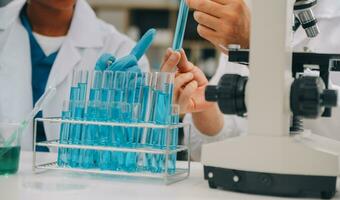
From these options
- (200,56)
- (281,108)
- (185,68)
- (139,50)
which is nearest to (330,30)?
(185,68)

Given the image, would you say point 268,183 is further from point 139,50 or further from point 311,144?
point 139,50

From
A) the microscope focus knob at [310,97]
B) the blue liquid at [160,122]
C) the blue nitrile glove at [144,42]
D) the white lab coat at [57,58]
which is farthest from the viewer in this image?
the white lab coat at [57,58]

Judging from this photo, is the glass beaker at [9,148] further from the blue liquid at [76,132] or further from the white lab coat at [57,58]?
the white lab coat at [57,58]

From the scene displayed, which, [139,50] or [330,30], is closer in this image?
[139,50]

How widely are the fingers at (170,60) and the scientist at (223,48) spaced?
0.08 feet

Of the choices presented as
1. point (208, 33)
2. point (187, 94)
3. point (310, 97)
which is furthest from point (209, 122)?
point (310, 97)

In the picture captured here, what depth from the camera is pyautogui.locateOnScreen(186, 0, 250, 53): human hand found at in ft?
3.65

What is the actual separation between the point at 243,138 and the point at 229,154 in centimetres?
3

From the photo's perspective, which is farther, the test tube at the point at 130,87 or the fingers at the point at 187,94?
the fingers at the point at 187,94

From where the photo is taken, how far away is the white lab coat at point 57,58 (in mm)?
2025

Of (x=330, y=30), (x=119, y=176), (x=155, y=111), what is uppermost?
(x=330, y=30)

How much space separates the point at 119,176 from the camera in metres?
0.96

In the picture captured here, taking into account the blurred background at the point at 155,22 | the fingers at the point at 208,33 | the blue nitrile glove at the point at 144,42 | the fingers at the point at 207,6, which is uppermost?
the blurred background at the point at 155,22

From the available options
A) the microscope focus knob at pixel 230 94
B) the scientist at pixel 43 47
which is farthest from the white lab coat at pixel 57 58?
the microscope focus knob at pixel 230 94
